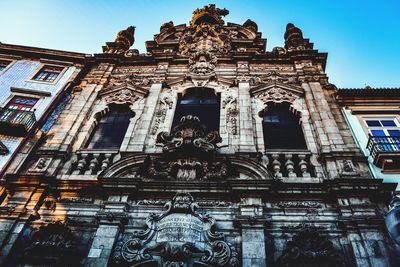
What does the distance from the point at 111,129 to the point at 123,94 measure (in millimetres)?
1989

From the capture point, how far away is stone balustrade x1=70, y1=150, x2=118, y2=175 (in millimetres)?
9438

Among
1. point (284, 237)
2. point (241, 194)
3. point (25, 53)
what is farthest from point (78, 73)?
point (284, 237)

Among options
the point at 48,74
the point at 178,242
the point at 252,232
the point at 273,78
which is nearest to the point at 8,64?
the point at 48,74

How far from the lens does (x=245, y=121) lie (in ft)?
35.3

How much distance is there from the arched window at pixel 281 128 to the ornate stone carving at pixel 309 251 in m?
3.47

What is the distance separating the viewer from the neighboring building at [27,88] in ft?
34.8

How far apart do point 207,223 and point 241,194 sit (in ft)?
3.98

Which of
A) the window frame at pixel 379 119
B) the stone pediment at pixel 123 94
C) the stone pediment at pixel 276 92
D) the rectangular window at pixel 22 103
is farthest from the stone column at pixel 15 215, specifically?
the window frame at pixel 379 119

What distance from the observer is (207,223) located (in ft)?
24.9

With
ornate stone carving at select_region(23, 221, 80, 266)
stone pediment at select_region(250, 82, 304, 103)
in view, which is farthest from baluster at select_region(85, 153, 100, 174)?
stone pediment at select_region(250, 82, 304, 103)

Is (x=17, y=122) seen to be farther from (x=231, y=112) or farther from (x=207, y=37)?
(x=207, y=37)

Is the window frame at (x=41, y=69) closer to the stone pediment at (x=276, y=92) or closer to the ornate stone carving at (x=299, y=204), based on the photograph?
the stone pediment at (x=276, y=92)

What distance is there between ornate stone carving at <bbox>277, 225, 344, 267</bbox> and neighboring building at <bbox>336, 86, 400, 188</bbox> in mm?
2919

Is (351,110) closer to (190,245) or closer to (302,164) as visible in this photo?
(302,164)
